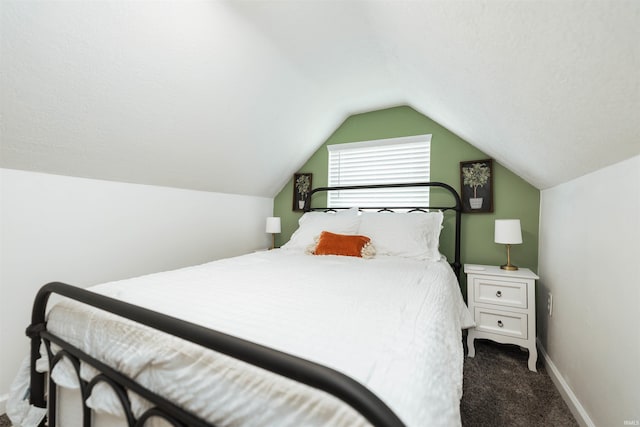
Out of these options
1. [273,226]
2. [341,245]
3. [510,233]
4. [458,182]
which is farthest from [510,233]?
[273,226]

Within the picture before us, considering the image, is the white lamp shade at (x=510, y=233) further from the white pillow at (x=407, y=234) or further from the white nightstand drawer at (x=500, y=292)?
the white pillow at (x=407, y=234)

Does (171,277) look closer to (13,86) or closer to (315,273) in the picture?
(315,273)

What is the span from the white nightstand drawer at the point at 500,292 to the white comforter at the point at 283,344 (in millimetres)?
898

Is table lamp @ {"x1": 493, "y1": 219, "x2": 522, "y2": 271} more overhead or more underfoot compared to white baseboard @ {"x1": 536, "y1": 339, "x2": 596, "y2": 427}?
more overhead

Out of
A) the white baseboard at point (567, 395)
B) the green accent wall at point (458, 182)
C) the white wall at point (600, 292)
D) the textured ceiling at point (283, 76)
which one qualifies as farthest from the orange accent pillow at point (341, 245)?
the white baseboard at point (567, 395)

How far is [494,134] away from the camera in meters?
1.80

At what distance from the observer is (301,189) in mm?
3410

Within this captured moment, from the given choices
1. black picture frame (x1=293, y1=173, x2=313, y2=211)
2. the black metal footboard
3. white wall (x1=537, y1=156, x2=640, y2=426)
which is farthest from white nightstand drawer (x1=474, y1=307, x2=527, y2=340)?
black picture frame (x1=293, y1=173, x2=313, y2=211)

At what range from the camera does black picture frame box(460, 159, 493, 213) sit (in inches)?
96.2

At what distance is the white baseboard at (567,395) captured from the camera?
129 cm

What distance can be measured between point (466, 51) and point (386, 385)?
4.42 ft

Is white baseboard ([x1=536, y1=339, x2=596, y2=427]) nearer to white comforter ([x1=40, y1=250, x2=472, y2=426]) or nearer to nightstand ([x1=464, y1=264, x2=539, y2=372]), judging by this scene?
nightstand ([x1=464, y1=264, x2=539, y2=372])

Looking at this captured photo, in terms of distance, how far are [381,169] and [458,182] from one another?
0.79 metres

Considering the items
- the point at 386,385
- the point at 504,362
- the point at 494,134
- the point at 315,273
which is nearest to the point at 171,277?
the point at 315,273
